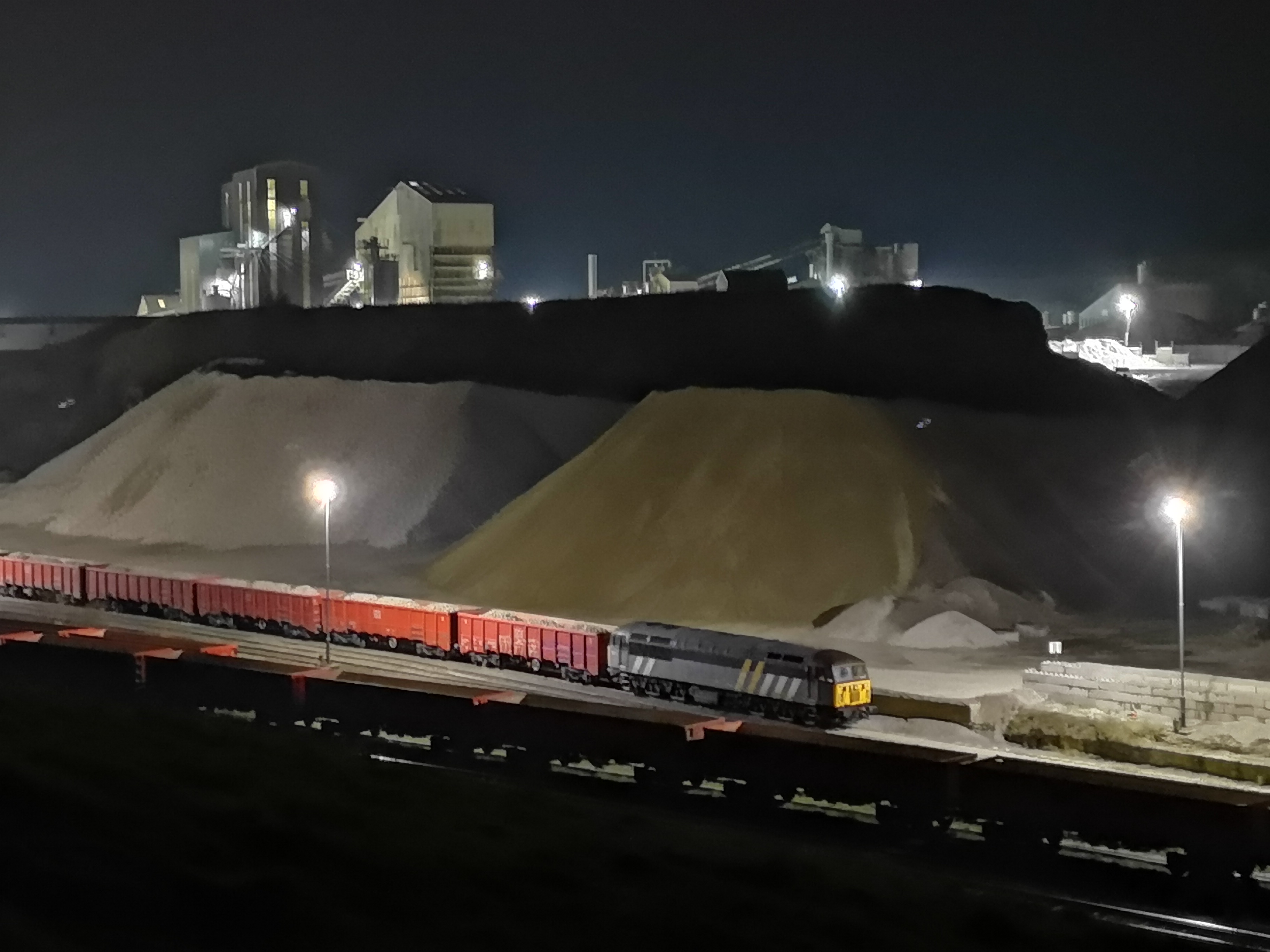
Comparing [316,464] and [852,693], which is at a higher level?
[316,464]

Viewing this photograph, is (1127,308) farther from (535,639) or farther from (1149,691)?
(535,639)

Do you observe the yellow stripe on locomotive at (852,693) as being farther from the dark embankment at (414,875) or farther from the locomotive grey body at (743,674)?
the dark embankment at (414,875)

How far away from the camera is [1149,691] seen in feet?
99.2

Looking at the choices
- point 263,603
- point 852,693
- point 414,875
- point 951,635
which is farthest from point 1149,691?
point 263,603

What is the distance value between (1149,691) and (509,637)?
15.8m

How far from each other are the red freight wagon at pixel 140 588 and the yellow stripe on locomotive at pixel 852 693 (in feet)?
82.0

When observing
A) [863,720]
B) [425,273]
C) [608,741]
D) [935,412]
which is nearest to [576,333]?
[935,412]

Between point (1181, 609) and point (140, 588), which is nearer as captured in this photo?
point (1181, 609)

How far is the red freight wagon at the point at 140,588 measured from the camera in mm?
46469

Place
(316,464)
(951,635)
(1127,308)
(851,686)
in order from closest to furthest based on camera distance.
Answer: (851,686)
(951,635)
(316,464)
(1127,308)

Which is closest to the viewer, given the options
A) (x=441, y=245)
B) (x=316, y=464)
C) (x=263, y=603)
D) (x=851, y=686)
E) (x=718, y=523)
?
(x=851, y=686)

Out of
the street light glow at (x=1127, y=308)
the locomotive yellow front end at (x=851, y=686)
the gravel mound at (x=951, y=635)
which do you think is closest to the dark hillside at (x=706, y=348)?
the gravel mound at (x=951, y=635)

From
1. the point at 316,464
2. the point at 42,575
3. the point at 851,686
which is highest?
the point at 316,464

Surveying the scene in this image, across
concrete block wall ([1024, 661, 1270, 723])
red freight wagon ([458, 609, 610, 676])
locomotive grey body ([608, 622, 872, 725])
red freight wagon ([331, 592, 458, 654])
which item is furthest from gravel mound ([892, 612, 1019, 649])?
red freight wagon ([331, 592, 458, 654])
